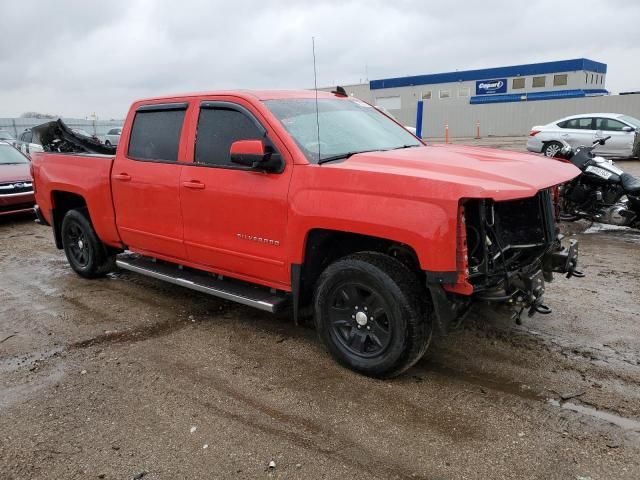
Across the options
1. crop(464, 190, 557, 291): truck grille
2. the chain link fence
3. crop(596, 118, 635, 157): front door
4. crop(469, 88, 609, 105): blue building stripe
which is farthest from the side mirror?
crop(469, 88, 609, 105): blue building stripe

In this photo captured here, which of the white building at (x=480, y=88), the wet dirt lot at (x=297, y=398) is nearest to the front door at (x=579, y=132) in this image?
the wet dirt lot at (x=297, y=398)

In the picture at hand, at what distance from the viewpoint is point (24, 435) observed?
3117 millimetres

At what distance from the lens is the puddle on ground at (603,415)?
303cm

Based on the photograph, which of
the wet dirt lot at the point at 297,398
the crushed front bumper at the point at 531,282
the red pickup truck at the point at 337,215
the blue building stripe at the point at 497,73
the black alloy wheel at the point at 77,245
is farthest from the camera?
the blue building stripe at the point at 497,73

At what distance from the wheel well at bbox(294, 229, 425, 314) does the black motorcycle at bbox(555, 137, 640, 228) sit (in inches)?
190

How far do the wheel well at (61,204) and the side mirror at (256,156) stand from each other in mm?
3252

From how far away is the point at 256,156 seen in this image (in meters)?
3.73

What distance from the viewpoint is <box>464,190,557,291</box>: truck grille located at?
324 centimetres

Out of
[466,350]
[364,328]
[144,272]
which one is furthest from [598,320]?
[144,272]

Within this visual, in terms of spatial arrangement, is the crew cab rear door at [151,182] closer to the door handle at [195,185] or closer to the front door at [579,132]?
the door handle at [195,185]

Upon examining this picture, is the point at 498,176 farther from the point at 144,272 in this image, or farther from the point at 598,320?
the point at 144,272

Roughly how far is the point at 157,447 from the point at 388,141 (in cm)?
292

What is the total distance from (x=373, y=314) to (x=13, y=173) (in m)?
9.05

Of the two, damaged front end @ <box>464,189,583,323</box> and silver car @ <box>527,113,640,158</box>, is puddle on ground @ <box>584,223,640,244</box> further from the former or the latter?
silver car @ <box>527,113,640,158</box>
